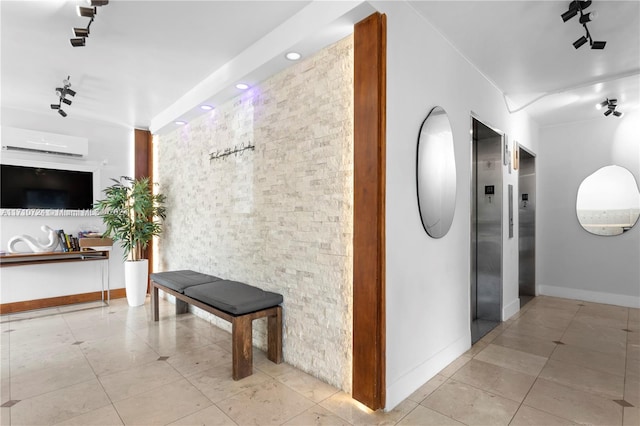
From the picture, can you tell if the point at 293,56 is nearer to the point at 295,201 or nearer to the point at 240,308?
the point at 295,201

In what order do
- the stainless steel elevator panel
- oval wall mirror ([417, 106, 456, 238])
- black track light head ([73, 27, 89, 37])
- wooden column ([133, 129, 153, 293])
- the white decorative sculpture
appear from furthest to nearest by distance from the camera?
1. wooden column ([133, 129, 153, 293])
2. the stainless steel elevator panel
3. the white decorative sculpture
4. oval wall mirror ([417, 106, 456, 238])
5. black track light head ([73, 27, 89, 37])

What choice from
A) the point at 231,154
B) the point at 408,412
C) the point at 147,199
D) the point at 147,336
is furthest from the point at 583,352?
the point at 147,199

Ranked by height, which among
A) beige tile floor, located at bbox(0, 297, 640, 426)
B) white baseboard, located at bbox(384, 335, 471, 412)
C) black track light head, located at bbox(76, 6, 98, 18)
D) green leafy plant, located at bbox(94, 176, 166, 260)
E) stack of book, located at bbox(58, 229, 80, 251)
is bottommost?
beige tile floor, located at bbox(0, 297, 640, 426)

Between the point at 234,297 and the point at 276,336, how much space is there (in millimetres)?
547

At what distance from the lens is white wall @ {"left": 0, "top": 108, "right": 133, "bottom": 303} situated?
4855 mm

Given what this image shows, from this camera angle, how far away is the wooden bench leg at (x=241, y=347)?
2.78 meters

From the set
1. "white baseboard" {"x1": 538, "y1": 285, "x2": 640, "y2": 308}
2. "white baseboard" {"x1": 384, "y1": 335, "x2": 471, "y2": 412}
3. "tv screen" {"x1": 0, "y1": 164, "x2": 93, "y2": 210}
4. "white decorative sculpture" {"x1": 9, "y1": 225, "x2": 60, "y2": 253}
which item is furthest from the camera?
"white baseboard" {"x1": 538, "y1": 285, "x2": 640, "y2": 308}

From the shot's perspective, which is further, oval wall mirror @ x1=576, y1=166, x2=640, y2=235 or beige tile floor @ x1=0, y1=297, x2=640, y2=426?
oval wall mirror @ x1=576, y1=166, x2=640, y2=235

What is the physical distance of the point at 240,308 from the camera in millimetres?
2793

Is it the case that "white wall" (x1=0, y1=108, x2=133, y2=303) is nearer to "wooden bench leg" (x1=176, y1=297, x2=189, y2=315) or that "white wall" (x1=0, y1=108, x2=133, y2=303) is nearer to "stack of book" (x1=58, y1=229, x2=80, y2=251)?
"stack of book" (x1=58, y1=229, x2=80, y2=251)

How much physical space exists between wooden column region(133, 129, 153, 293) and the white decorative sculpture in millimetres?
1323

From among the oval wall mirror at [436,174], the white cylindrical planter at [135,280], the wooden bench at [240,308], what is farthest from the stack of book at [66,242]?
the oval wall mirror at [436,174]

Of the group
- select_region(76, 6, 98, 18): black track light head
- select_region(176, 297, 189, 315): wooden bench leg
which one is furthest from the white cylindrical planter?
select_region(76, 6, 98, 18): black track light head

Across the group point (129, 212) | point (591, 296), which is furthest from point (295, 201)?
point (591, 296)
